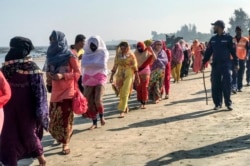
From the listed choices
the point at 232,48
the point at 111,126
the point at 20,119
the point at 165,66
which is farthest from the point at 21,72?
the point at 165,66

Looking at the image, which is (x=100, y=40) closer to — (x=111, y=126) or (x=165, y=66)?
(x=111, y=126)

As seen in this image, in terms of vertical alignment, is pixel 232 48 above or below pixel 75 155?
above

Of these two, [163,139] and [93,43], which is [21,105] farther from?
[93,43]

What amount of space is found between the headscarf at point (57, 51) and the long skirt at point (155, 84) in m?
5.25

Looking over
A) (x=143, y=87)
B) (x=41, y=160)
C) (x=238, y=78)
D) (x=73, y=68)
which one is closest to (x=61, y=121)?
(x=73, y=68)

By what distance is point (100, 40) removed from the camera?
8.23m

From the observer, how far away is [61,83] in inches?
262

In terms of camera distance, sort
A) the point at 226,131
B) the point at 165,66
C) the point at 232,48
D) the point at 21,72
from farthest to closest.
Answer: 1. the point at 165,66
2. the point at 232,48
3. the point at 226,131
4. the point at 21,72

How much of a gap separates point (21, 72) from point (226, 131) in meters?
3.84

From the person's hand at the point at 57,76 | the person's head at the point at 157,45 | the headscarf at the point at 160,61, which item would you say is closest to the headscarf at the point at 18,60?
the person's hand at the point at 57,76

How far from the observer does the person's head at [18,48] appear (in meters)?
5.42

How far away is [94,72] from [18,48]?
2919mm

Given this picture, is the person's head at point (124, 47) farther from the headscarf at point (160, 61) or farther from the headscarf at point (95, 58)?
the headscarf at point (160, 61)

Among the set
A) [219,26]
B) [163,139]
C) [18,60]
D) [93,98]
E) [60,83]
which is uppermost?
[219,26]
